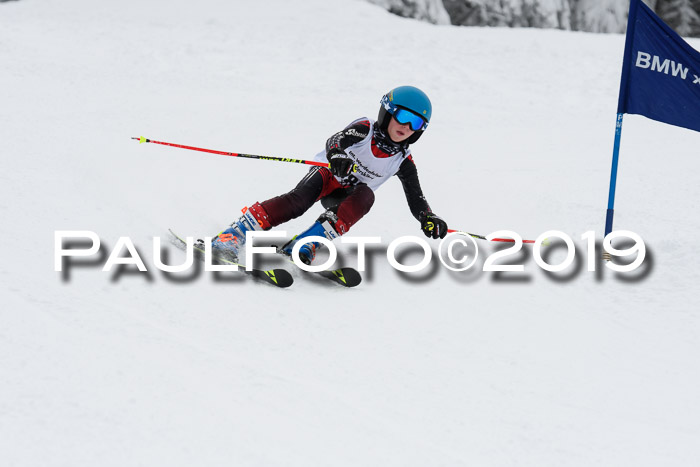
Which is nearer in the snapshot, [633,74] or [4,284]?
[4,284]

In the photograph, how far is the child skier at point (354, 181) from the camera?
159 inches

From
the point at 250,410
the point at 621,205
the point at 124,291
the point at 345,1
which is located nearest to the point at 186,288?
the point at 124,291

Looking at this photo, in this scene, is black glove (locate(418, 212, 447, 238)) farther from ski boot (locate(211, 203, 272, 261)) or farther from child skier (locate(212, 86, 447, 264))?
ski boot (locate(211, 203, 272, 261))

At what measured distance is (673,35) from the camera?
4.40 meters

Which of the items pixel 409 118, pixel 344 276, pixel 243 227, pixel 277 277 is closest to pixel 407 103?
pixel 409 118

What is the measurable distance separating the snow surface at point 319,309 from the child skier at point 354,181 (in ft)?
1.13

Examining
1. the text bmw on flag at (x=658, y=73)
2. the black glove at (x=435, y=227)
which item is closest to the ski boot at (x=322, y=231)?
the black glove at (x=435, y=227)

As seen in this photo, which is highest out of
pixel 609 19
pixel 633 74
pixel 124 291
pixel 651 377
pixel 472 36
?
pixel 609 19

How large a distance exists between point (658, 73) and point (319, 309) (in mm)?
2920

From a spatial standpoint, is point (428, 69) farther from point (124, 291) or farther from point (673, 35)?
point (124, 291)

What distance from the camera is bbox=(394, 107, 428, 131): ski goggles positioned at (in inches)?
162

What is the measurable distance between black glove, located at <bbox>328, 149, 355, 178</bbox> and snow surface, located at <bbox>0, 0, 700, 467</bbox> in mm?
679

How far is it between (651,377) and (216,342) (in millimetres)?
1891

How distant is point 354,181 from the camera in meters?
4.43
